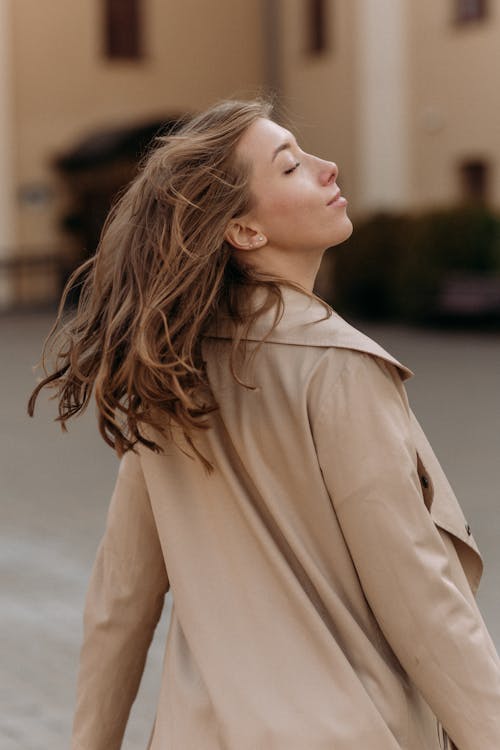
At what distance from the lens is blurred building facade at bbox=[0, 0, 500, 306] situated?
841 inches

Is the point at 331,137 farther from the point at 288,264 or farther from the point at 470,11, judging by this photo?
the point at 288,264

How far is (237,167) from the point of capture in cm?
212

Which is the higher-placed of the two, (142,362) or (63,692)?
(142,362)

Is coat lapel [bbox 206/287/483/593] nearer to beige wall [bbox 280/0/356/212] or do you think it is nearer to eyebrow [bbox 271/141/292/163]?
eyebrow [bbox 271/141/292/163]

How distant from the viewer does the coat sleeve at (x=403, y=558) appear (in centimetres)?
199

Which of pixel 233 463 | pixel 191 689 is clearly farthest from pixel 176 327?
pixel 191 689

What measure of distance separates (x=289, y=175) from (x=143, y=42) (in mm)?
23873

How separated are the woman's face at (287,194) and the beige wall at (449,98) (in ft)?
60.6

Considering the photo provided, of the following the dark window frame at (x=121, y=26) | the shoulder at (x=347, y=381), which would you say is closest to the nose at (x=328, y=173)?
the shoulder at (x=347, y=381)

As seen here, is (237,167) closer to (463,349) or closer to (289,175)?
(289,175)

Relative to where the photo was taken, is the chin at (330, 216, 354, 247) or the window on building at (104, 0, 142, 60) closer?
the chin at (330, 216, 354, 247)

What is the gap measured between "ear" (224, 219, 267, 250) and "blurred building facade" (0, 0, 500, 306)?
17.6 m

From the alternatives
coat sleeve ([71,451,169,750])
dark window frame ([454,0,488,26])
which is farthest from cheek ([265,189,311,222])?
dark window frame ([454,0,488,26])

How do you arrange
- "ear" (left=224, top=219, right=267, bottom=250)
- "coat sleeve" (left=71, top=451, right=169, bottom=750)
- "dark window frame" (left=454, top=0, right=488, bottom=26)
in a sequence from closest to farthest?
"ear" (left=224, top=219, right=267, bottom=250), "coat sleeve" (left=71, top=451, right=169, bottom=750), "dark window frame" (left=454, top=0, right=488, bottom=26)
